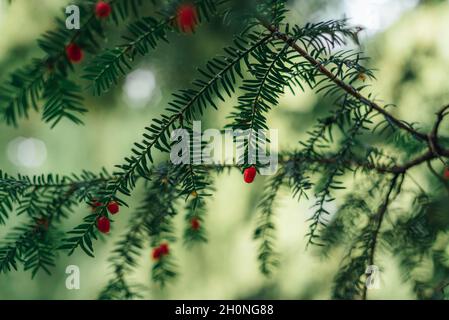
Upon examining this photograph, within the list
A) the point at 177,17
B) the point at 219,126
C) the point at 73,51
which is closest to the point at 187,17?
the point at 177,17

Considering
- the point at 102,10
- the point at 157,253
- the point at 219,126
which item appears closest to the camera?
the point at 102,10

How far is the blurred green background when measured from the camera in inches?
61.1

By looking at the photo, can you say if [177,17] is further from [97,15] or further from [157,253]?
[157,253]

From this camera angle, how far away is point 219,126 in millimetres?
1964

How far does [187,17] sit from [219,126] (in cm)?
150

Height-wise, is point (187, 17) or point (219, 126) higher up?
point (219, 126)

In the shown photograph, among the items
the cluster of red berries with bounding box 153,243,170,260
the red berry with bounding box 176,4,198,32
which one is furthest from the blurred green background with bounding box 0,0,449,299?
the red berry with bounding box 176,4,198,32

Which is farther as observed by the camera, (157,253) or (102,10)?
(157,253)

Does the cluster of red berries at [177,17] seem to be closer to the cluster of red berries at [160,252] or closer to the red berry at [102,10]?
the red berry at [102,10]

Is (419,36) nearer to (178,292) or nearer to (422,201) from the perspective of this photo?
(422,201)

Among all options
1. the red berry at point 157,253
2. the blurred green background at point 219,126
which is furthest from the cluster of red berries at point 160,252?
the blurred green background at point 219,126

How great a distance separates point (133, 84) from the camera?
1.99 metres

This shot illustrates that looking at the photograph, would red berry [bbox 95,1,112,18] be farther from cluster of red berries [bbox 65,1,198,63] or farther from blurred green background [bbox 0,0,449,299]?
blurred green background [bbox 0,0,449,299]
